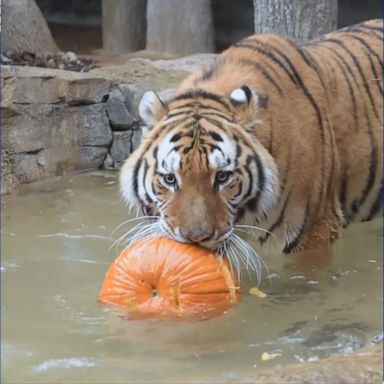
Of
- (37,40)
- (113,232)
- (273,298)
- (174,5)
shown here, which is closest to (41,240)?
(113,232)

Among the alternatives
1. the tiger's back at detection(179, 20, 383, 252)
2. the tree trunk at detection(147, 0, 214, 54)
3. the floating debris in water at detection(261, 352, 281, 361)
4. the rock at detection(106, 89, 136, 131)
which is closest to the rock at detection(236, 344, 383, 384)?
the floating debris in water at detection(261, 352, 281, 361)

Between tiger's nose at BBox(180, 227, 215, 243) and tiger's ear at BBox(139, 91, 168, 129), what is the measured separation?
1.92 feet

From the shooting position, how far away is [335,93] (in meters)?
4.53

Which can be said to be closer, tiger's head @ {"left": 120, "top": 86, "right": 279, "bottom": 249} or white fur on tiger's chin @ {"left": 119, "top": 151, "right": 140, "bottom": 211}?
tiger's head @ {"left": 120, "top": 86, "right": 279, "bottom": 249}

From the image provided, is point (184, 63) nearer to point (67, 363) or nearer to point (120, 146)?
point (120, 146)

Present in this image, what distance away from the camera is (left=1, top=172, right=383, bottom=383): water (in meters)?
3.60

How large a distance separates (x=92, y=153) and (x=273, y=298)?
2.95 metres

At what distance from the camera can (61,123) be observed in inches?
271

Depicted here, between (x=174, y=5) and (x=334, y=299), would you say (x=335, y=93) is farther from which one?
(x=174, y=5)

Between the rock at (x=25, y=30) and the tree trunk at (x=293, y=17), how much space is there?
2133 mm

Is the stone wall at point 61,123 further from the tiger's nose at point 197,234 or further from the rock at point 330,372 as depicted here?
the rock at point 330,372

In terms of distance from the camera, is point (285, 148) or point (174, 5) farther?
point (174, 5)

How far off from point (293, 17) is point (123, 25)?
3356mm

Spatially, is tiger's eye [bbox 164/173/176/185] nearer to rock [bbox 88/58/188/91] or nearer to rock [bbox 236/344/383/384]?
rock [bbox 236/344/383/384]
